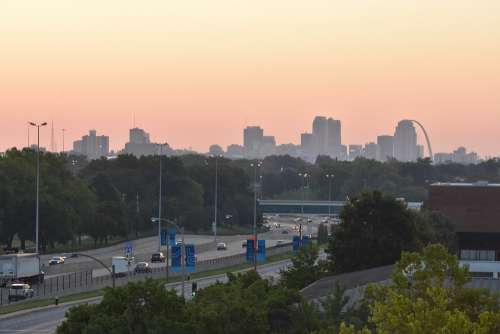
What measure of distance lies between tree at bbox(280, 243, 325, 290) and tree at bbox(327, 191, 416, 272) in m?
7.69

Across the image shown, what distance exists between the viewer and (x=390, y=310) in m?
31.0

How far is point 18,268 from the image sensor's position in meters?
110

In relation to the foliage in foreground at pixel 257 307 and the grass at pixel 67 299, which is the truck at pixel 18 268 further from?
the foliage in foreground at pixel 257 307

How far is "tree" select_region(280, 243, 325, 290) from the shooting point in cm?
8206

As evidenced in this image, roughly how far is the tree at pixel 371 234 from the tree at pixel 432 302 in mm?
57197

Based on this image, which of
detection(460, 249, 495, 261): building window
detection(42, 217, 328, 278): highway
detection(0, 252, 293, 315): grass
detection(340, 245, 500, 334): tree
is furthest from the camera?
detection(42, 217, 328, 278): highway

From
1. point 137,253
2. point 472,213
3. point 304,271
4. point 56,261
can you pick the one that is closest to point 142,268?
point 56,261

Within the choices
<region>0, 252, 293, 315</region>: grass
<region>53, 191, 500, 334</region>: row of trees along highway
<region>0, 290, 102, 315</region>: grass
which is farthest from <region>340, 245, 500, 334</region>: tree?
<region>0, 290, 102, 315</region>: grass

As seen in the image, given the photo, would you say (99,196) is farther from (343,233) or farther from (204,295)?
(204,295)

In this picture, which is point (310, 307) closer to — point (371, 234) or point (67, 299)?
point (371, 234)

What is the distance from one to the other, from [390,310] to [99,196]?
16093 centimetres

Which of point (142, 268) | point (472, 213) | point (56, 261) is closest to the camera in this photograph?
point (142, 268)

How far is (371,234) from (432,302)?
6232 centimetres

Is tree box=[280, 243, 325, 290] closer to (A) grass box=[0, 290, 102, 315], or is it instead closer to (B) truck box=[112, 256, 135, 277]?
(A) grass box=[0, 290, 102, 315]
